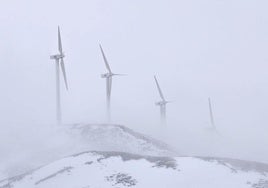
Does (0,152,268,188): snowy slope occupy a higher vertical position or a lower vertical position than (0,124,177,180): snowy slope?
higher

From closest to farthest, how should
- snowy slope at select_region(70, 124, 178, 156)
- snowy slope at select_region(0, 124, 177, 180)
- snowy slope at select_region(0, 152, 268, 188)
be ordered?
1. snowy slope at select_region(0, 152, 268, 188)
2. snowy slope at select_region(0, 124, 177, 180)
3. snowy slope at select_region(70, 124, 178, 156)

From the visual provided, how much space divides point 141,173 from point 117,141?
36737 millimetres

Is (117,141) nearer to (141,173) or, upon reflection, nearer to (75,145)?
(75,145)

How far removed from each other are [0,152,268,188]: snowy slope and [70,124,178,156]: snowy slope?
24.7 m

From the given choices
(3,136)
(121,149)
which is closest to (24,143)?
Result: (3,136)

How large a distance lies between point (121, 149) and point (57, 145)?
11773mm

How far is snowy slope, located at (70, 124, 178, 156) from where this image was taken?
98.7m

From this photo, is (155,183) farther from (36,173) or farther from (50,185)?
(36,173)

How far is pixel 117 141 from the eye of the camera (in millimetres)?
103125

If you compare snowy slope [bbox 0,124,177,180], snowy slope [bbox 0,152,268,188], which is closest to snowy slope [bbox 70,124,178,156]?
snowy slope [bbox 0,124,177,180]

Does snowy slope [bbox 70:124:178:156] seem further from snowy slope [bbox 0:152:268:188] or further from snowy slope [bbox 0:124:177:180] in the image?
snowy slope [bbox 0:152:268:188]

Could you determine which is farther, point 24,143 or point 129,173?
point 24,143

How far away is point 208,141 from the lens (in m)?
145

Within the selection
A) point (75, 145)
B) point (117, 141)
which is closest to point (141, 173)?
point (117, 141)
